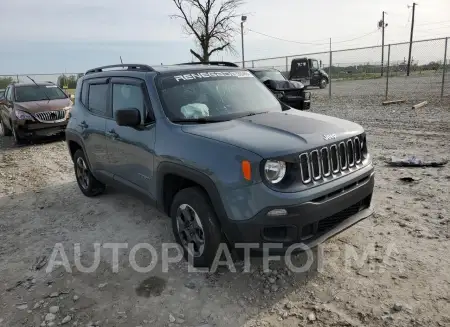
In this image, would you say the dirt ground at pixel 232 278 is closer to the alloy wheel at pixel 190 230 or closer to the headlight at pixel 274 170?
the alloy wheel at pixel 190 230

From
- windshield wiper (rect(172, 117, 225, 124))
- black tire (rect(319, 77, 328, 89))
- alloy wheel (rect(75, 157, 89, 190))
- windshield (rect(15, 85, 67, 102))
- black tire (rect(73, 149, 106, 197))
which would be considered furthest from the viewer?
black tire (rect(319, 77, 328, 89))

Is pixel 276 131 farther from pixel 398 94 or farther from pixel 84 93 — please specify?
pixel 398 94

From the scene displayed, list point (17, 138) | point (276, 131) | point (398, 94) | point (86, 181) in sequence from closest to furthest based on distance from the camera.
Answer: point (276, 131) → point (86, 181) → point (17, 138) → point (398, 94)

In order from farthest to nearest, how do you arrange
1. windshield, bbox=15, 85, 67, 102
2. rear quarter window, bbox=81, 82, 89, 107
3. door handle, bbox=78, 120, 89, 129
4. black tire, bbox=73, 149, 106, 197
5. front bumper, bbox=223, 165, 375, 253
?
1. windshield, bbox=15, 85, 67, 102
2. black tire, bbox=73, 149, 106, 197
3. rear quarter window, bbox=81, 82, 89, 107
4. door handle, bbox=78, 120, 89, 129
5. front bumper, bbox=223, 165, 375, 253

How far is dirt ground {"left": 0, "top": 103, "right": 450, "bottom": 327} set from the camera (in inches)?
112

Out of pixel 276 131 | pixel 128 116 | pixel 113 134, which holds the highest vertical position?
pixel 128 116

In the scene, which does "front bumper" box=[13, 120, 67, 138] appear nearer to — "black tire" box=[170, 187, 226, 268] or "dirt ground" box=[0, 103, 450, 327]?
"dirt ground" box=[0, 103, 450, 327]

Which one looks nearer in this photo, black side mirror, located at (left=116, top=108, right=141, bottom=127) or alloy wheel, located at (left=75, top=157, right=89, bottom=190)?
black side mirror, located at (left=116, top=108, right=141, bottom=127)

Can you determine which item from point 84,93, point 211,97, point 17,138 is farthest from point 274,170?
point 17,138

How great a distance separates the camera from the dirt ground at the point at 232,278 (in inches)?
112

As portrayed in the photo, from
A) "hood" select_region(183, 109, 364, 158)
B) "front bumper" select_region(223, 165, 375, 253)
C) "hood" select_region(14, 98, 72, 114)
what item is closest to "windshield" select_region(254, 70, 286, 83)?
"hood" select_region(14, 98, 72, 114)

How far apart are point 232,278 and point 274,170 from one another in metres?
1.12

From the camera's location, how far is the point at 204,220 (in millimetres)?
3191

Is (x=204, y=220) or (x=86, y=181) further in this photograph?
(x=86, y=181)
